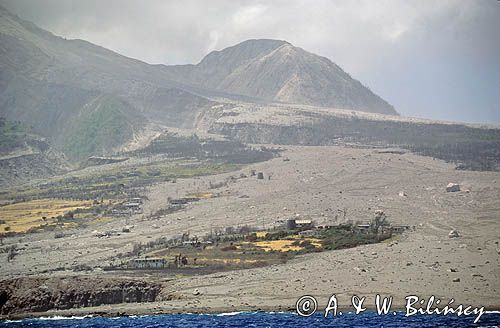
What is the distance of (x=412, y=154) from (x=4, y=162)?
1688 inches

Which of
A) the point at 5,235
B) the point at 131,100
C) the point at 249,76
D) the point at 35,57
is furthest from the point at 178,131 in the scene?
the point at 249,76

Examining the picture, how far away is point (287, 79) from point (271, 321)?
4995 inches

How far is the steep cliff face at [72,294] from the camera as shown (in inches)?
1374

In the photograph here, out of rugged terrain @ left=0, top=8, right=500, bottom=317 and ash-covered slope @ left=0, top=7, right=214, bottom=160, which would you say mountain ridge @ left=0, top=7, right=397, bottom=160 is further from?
rugged terrain @ left=0, top=8, right=500, bottom=317

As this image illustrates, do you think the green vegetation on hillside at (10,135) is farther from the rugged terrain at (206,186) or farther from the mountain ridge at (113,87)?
the mountain ridge at (113,87)

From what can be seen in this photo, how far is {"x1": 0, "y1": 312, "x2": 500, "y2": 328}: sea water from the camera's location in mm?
27188

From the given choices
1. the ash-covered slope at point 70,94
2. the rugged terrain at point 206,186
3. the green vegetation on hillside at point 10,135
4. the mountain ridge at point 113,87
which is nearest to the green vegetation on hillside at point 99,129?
the ash-covered slope at point 70,94

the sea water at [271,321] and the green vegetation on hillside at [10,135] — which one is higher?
the green vegetation on hillside at [10,135]

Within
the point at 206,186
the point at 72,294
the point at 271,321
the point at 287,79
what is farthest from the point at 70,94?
the point at 271,321

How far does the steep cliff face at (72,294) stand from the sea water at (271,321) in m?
3.44

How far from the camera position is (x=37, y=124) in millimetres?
123188

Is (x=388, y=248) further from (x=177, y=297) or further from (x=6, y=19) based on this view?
(x=6, y=19)

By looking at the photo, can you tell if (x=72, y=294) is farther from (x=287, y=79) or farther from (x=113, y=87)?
(x=287, y=79)

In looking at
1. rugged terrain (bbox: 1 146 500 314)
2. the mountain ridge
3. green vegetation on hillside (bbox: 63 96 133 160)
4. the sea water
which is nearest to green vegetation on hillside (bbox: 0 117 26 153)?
the mountain ridge
